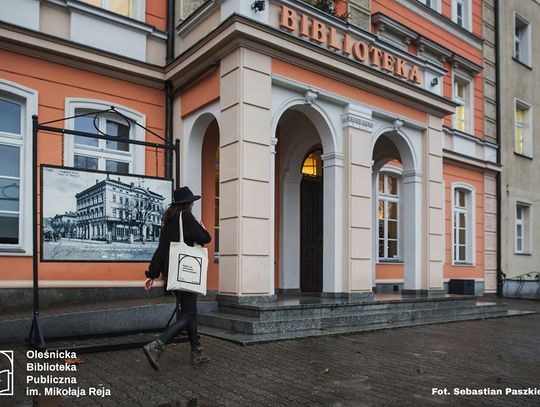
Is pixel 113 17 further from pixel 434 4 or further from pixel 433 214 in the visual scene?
pixel 434 4

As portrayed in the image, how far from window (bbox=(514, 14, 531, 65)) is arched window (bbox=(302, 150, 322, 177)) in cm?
1118

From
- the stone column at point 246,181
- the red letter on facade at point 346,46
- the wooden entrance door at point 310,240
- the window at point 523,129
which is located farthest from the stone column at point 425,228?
the window at point 523,129

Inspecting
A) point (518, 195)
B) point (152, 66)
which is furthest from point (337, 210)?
point (518, 195)

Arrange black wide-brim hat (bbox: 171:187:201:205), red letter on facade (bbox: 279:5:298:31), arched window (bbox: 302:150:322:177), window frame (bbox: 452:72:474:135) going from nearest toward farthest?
black wide-brim hat (bbox: 171:187:201:205), red letter on facade (bbox: 279:5:298:31), arched window (bbox: 302:150:322:177), window frame (bbox: 452:72:474:135)

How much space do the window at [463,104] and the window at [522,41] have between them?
13.1 ft

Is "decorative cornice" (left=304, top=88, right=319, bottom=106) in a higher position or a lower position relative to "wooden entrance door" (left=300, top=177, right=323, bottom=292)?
higher

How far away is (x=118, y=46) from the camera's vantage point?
9.87m

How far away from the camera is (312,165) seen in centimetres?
1293

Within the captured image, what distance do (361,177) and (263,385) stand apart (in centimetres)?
571

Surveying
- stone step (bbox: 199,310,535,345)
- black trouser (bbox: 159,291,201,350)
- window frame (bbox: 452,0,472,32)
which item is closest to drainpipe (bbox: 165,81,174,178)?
stone step (bbox: 199,310,535,345)

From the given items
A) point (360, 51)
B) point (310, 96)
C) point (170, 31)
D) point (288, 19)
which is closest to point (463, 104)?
point (360, 51)

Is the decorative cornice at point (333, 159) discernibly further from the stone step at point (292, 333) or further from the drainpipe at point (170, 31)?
the drainpipe at point (170, 31)

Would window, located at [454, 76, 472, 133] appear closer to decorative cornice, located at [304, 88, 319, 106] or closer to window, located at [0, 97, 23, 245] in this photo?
decorative cornice, located at [304, 88, 319, 106]

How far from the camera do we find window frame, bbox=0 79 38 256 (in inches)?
339
